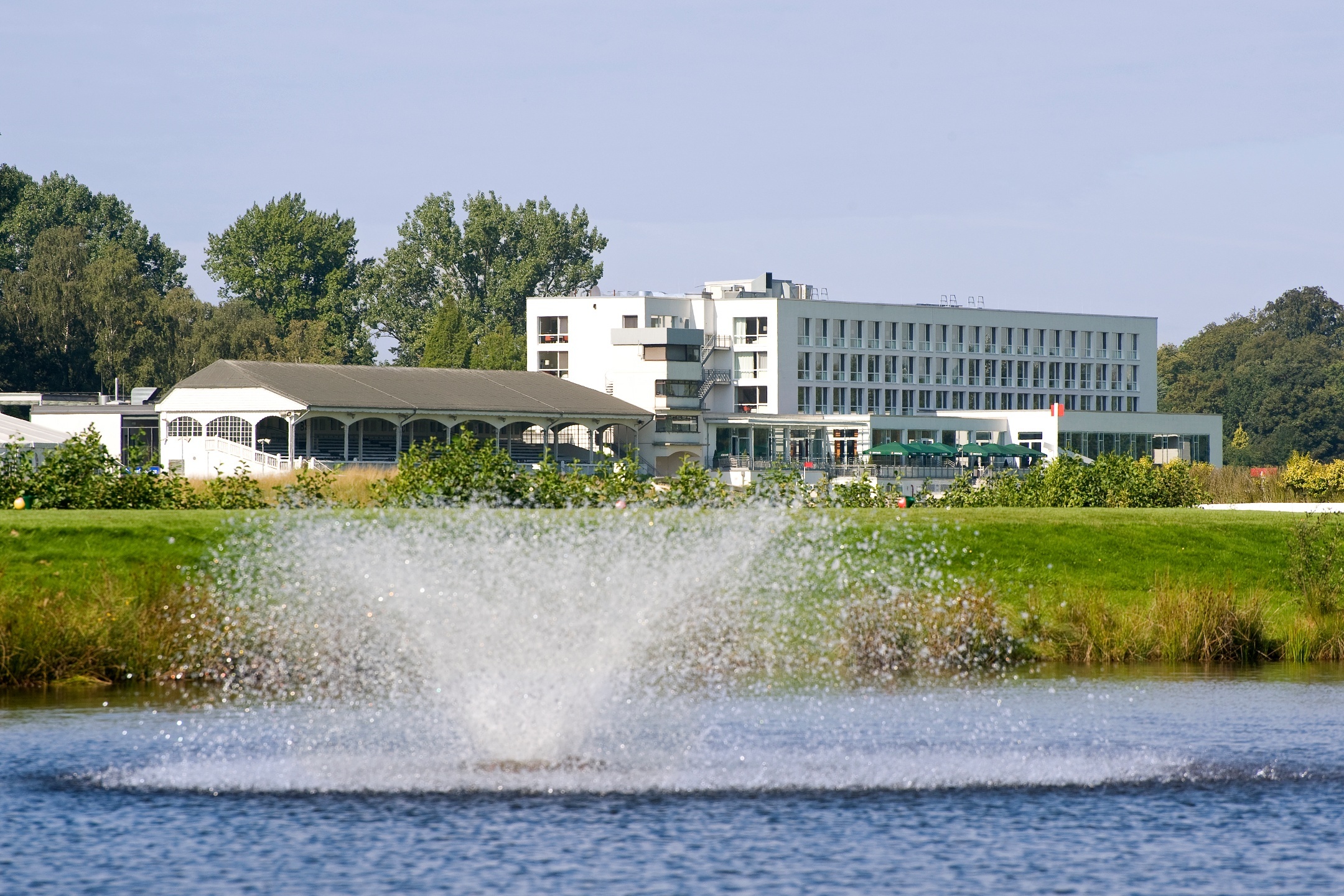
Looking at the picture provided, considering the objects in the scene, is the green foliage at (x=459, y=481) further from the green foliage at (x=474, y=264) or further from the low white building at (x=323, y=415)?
the green foliage at (x=474, y=264)

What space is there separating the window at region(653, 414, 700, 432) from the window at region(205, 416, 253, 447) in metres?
32.2

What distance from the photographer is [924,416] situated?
4823 inches

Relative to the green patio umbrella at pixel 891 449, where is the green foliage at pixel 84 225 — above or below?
above


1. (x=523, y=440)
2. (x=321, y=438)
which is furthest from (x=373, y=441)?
(x=523, y=440)

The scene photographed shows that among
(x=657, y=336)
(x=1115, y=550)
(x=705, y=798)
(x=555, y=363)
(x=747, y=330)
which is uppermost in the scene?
(x=747, y=330)

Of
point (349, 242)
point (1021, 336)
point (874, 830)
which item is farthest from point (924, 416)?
point (874, 830)

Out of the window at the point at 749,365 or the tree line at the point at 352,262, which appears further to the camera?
the tree line at the point at 352,262

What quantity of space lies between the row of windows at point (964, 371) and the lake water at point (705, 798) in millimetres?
109770

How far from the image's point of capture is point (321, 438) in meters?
99.3

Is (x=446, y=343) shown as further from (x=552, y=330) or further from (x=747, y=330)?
(x=747, y=330)

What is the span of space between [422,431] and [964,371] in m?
51.1

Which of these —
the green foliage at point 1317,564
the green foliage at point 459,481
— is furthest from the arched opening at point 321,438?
the green foliage at point 1317,564

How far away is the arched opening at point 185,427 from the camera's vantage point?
96.4 metres

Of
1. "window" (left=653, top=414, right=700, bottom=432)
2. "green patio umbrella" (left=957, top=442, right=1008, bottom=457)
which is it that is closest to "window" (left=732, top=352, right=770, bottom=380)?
"window" (left=653, top=414, right=700, bottom=432)
